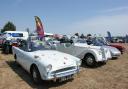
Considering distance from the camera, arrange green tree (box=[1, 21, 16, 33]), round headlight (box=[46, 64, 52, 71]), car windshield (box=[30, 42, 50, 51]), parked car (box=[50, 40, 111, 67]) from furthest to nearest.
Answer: green tree (box=[1, 21, 16, 33]), parked car (box=[50, 40, 111, 67]), car windshield (box=[30, 42, 50, 51]), round headlight (box=[46, 64, 52, 71])

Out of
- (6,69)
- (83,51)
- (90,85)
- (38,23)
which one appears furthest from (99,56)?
(38,23)

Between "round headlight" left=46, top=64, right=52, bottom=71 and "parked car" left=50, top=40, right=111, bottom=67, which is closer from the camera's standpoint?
"round headlight" left=46, top=64, right=52, bottom=71

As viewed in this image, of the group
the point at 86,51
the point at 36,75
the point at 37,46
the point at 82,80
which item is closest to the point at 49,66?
the point at 36,75

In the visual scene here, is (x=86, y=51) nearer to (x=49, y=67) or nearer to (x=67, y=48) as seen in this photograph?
(x=67, y=48)

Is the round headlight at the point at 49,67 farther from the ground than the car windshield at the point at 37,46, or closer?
closer

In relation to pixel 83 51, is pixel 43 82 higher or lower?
lower

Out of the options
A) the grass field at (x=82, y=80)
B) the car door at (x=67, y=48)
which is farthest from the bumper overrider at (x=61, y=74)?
the car door at (x=67, y=48)

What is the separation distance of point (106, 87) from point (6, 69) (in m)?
4.99

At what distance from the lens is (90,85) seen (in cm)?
730

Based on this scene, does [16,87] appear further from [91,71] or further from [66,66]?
[91,71]

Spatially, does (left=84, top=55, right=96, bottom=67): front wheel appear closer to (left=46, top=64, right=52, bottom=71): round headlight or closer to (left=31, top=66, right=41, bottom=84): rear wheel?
(left=31, top=66, right=41, bottom=84): rear wheel

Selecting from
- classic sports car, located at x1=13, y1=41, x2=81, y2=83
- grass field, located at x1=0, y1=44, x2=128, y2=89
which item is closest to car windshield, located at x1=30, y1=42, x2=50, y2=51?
classic sports car, located at x1=13, y1=41, x2=81, y2=83

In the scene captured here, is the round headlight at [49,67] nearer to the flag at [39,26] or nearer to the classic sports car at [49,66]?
the classic sports car at [49,66]

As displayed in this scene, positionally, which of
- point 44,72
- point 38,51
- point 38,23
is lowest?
point 44,72
